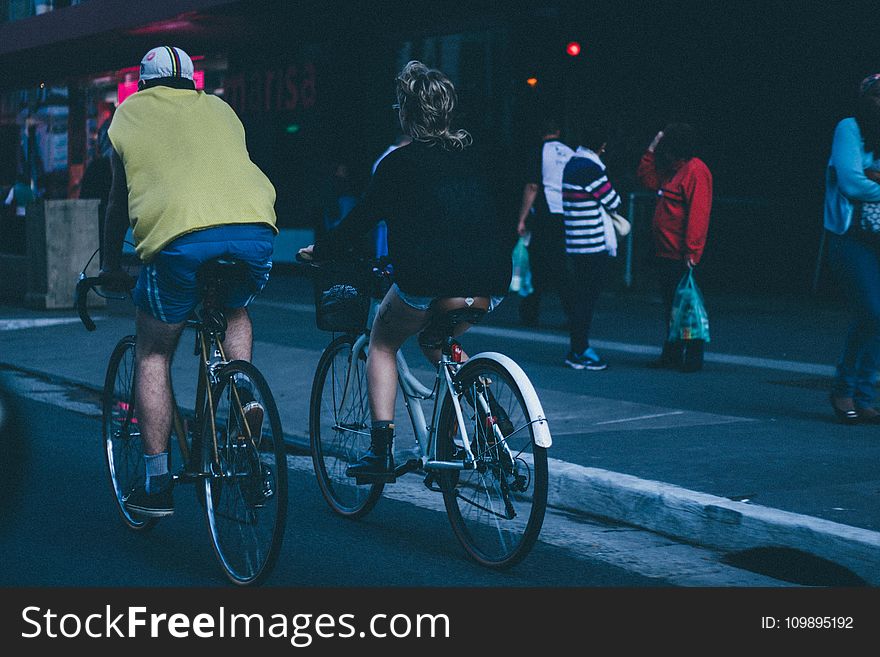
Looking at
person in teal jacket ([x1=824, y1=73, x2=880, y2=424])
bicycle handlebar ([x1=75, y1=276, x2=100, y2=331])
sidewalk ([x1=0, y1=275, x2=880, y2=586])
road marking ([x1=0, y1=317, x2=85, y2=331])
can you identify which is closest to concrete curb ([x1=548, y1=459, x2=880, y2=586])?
sidewalk ([x1=0, y1=275, x2=880, y2=586])

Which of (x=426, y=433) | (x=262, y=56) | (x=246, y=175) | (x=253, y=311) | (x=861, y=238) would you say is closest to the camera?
(x=246, y=175)

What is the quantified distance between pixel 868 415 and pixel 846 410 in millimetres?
116

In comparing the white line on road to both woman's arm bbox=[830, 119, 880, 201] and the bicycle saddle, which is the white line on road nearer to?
woman's arm bbox=[830, 119, 880, 201]

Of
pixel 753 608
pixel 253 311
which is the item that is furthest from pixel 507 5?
pixel 753 608

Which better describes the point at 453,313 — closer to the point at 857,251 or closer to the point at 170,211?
the point at 170,211

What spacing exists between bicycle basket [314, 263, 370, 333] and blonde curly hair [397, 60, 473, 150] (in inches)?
27.4

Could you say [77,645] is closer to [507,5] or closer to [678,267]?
[678,267]

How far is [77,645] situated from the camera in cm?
404

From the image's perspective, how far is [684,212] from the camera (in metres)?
9.80

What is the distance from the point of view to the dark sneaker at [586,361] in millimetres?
9875

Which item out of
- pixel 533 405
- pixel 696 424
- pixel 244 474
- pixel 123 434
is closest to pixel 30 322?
pixel 696 424

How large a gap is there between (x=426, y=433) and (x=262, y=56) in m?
17.7

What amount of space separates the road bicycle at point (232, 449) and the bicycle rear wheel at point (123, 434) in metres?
0.16

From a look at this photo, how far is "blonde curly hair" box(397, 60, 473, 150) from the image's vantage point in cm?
508
